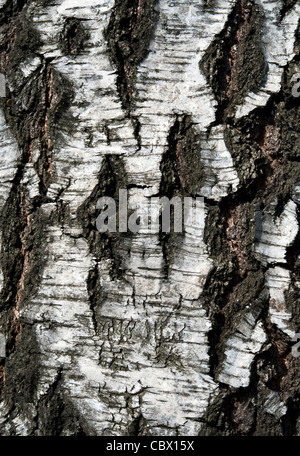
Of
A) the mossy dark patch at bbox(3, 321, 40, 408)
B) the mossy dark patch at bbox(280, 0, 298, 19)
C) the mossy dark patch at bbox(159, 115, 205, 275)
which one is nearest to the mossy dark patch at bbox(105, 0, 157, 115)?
the mossy dark patch at bbox(159, 115, 205, 275)

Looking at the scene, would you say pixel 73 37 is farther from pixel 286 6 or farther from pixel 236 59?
pixel 286 6

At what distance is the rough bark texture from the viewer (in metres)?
1.09

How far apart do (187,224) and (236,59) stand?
38cm

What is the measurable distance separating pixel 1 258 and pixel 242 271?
0.55m

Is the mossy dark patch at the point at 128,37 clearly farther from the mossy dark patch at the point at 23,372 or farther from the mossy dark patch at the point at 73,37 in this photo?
the mossy dark patch at the point at 23,372

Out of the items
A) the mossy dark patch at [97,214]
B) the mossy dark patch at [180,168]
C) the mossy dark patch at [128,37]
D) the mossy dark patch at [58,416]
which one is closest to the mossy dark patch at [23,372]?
the mossy dark patch at [58,416]

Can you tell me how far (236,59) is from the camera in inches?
43.6

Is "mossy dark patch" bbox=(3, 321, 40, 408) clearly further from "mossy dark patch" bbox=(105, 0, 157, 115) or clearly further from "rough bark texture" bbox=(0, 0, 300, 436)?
"mossy dark patch" bbox=(105, 0, 157, 115)

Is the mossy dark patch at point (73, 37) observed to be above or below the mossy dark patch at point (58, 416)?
above

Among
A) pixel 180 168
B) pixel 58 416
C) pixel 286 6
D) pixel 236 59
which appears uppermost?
pixel 286 6

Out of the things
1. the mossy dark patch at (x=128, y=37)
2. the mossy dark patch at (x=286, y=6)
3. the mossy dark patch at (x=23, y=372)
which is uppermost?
the mossy dark patch at (x=286, y=6)

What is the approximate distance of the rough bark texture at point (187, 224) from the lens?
3.58 ft

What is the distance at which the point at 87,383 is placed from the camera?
44.1 inches

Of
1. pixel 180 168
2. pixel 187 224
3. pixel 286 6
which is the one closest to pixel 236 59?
pixel 286 6
